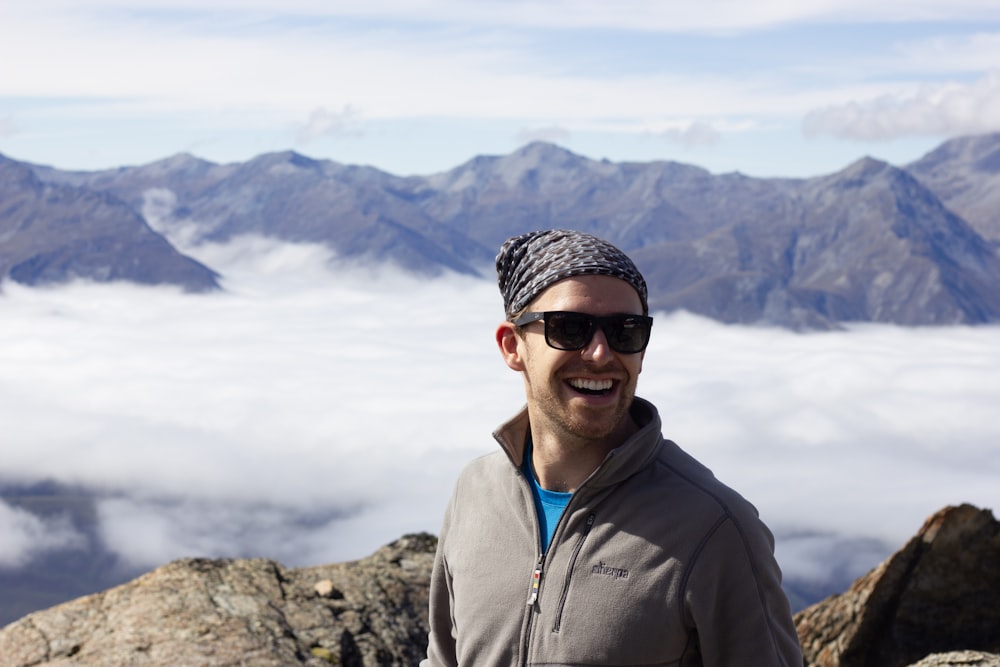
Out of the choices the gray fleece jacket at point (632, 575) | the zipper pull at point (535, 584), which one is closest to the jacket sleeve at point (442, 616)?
the gray fleece jacket at point (632, 575)

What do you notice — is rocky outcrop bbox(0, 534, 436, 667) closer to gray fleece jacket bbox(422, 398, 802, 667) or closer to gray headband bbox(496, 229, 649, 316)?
gray fleece jacket bbox(422, 398, 802, 667)

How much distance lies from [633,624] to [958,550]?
7.59 meters

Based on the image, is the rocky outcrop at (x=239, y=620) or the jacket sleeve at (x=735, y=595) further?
the rocky outcrop at (x=239, y=620)

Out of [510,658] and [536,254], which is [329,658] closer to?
[510,658]

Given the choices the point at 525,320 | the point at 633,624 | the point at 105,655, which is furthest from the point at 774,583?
the point at 105,655

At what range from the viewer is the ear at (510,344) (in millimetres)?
5512

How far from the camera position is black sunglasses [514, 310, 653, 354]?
5.09 meters

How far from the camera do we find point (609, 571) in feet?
16.1

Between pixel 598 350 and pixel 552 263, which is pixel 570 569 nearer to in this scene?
pixel 598 350

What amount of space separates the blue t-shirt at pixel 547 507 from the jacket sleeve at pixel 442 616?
28.8 inches

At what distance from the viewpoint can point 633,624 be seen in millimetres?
4781

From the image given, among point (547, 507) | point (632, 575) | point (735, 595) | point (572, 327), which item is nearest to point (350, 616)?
point (547, 507)

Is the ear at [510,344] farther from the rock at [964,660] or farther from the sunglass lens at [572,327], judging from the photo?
the rock at [964,660]

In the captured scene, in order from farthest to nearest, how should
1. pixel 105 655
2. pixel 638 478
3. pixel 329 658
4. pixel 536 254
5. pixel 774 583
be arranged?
pixel 329 658 → pixel 105 655 → pixel 536 254 → pixel 638 478 → pixel 774 583
